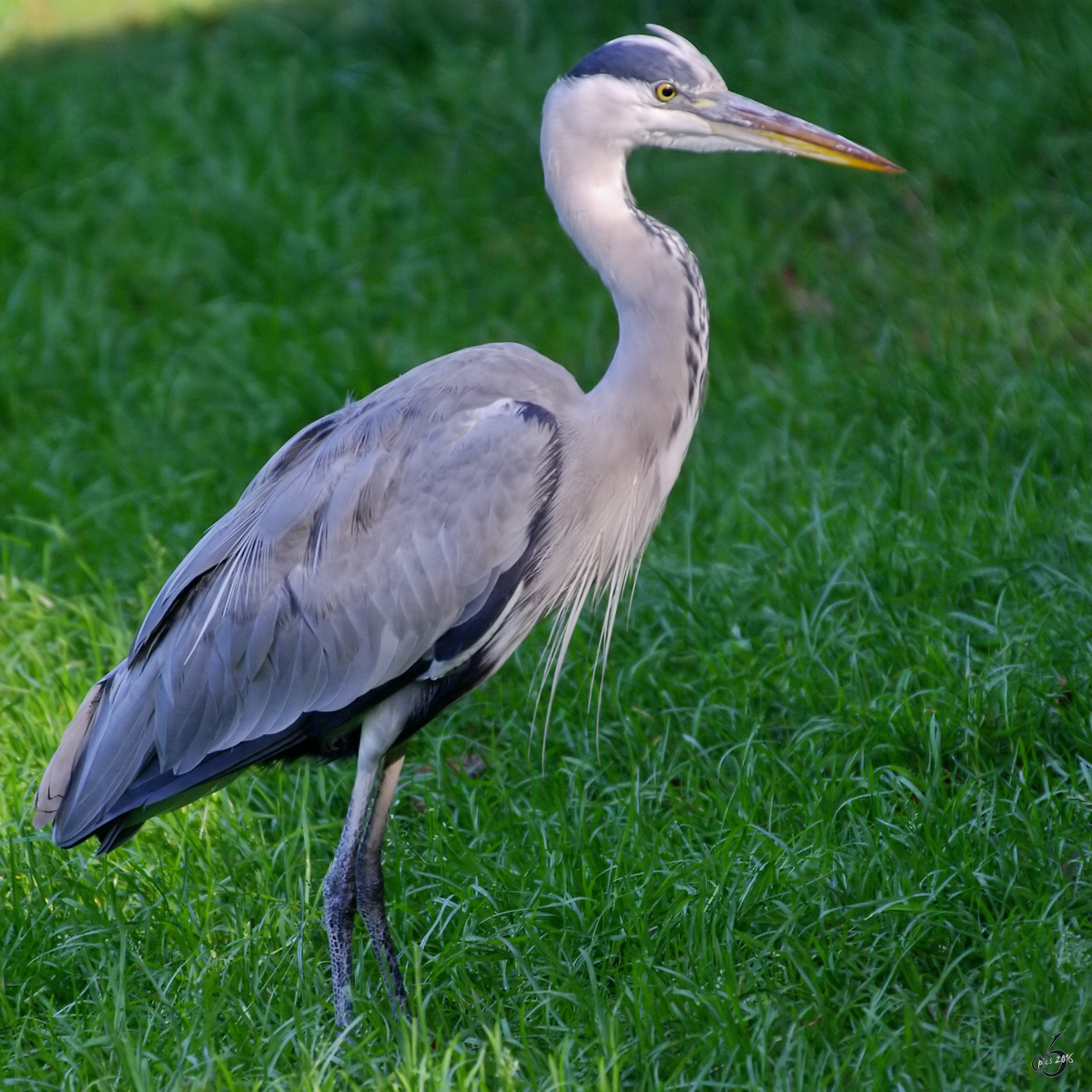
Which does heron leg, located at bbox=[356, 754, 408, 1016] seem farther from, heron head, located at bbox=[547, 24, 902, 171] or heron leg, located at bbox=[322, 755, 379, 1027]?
heron head, located at bbox=[547, 24, 902, 171]

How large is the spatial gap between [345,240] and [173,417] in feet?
4.64

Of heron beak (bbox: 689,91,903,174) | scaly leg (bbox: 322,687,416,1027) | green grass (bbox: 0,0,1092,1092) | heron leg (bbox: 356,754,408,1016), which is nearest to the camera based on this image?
green grass (bbox: 0,0,1092,1092)

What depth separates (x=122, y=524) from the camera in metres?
5.32

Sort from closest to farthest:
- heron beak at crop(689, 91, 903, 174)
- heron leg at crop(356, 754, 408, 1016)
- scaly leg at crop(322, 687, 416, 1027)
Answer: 1. scaly leg at crop(322, 687, 416, 1027)
2. heron leg at crop(356, 754, 408, 1016)
3. heron beak at crop(689, 91, 903, 174)

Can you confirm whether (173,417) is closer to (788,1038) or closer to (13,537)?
(13,537)

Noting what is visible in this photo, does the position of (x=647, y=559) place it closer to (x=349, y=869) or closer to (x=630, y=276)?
(x=630, y=276)

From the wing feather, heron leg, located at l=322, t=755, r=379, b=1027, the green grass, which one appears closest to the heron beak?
the wing feather

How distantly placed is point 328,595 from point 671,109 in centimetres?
144

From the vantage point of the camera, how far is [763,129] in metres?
3.55

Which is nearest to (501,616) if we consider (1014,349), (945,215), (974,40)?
Result: (1014,349)

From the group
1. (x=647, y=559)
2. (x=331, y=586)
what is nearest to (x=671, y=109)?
(x=331, y=586)

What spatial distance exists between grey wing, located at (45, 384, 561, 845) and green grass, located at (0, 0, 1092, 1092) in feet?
1.19

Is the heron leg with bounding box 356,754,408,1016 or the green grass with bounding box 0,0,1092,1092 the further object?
the heron leg with bounding box 356,754,408,1016

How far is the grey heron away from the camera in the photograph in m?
3.43
